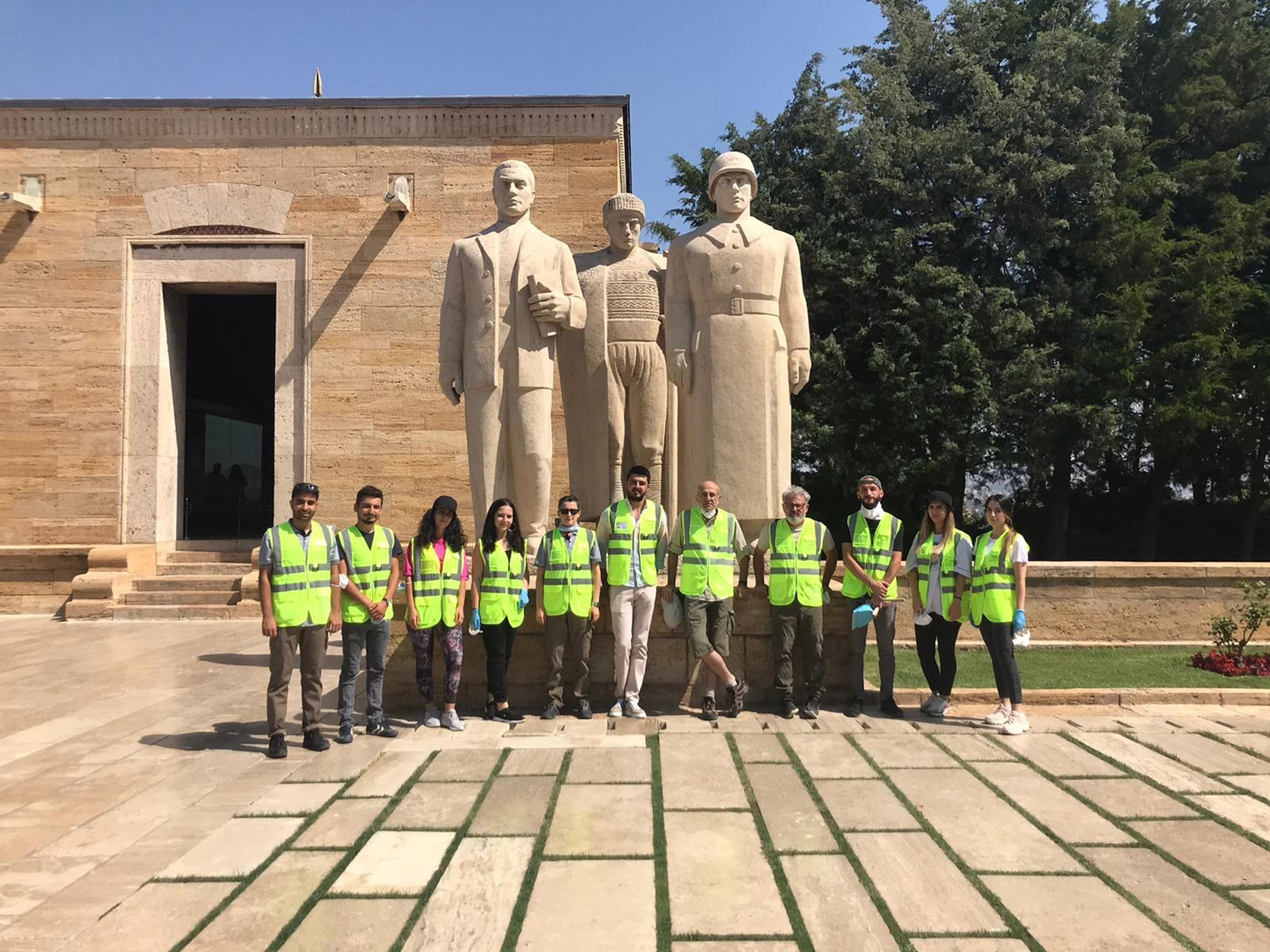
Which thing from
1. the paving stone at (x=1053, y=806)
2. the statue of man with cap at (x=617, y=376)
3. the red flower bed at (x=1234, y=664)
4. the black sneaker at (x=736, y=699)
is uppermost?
the statue of man with cap at (x=617, y=376)

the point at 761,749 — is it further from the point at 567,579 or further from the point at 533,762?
the point at 567,579

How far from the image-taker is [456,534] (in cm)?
530

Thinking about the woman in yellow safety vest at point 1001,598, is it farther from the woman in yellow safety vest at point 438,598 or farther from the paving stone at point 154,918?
the paving stone at point 154,918

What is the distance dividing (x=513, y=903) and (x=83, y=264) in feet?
40.7

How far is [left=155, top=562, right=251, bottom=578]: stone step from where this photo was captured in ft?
38.2

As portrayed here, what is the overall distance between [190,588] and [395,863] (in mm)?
9677

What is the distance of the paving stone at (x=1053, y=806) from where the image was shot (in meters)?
3.41

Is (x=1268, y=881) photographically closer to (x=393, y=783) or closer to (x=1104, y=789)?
(x=1104, y=789)

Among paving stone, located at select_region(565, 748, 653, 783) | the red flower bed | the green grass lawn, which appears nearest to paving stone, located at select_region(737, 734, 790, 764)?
paving stone, located at select_region(565, 748, 653, 783)

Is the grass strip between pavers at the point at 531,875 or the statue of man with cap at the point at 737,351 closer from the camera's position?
the grass strip between pavers at the point at 531,875

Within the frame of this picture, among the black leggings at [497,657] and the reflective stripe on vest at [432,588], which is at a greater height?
the reflective stripe on vest at [432,588]

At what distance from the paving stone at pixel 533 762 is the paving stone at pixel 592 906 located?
108cm

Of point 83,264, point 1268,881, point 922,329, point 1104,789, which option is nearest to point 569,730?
point 1104,789

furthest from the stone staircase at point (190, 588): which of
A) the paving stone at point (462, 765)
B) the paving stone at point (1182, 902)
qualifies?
the paving stone at point (1182, 902)
